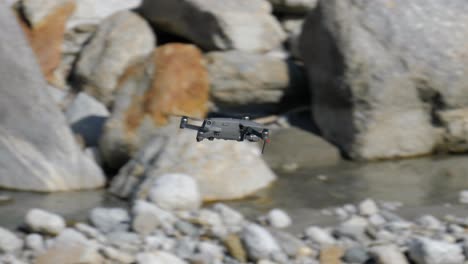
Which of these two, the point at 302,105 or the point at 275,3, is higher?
the point at 275,3

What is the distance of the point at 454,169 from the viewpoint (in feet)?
27.5

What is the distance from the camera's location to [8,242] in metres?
6.12

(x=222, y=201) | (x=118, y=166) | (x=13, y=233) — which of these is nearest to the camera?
(x=13, y=233)

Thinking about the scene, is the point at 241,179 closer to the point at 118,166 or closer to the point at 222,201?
the point at 222,201

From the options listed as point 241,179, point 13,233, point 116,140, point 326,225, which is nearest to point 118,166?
point 116,140

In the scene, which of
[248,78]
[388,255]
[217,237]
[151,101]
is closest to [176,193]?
[217,237]

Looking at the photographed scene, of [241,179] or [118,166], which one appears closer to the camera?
[241,179]

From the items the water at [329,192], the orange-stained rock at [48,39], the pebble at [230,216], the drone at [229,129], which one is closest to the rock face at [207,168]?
the water at [329,192]

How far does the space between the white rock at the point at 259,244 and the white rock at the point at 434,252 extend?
1.05m

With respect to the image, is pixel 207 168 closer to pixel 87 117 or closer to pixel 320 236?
pixel 320 236

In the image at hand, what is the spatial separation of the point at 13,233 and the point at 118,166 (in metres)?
2.48

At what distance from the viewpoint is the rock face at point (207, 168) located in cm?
747

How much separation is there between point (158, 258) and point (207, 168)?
1.90 metres

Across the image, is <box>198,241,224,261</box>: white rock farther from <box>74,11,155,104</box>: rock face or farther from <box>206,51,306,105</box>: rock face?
<box>74,11,155,104</box>: rock face
